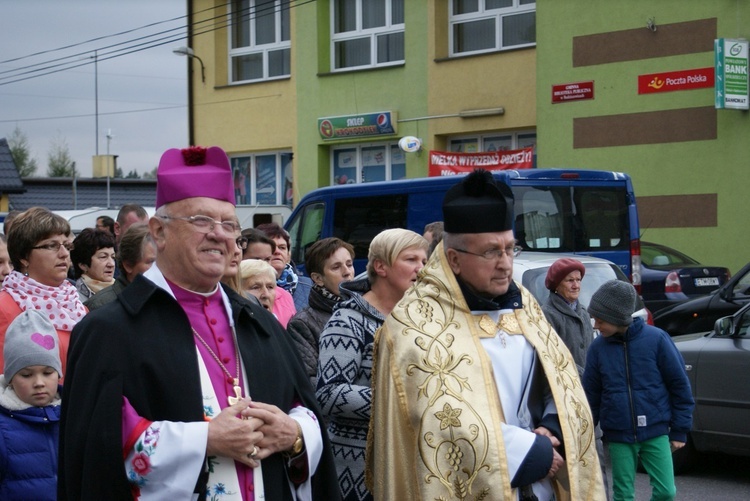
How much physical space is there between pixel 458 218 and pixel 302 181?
20689 mm

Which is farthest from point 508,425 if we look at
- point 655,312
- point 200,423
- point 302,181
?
point 302,181

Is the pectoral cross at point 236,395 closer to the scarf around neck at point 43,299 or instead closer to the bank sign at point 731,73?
the scarf around neck at point 43,299

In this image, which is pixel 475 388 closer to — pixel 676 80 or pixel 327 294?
pixel 327 294

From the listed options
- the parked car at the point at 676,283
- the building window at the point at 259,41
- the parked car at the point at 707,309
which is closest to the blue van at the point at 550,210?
the parked car at the point at 707,309

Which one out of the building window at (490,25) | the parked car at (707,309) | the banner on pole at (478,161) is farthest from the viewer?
the building window at (490,25)

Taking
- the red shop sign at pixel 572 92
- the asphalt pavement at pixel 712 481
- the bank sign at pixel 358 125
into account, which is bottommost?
the asphalt pavement at pixel 712 481

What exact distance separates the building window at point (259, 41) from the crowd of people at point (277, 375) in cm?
2035

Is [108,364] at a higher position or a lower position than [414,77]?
lower

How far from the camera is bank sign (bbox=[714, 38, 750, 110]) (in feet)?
57.2

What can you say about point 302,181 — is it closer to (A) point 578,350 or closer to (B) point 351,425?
(A) point 578,350

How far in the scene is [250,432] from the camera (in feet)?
9.77

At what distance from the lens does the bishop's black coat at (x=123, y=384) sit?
2889 mm

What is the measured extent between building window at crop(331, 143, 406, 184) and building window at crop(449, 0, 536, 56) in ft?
8.79

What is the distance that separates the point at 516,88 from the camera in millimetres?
21062
